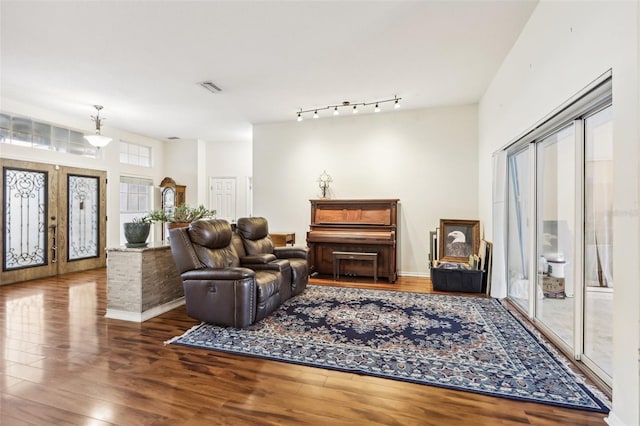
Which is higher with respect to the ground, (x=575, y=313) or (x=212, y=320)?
(x=575, y=313)

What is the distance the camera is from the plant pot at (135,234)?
11.8 ft

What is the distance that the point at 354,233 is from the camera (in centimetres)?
532

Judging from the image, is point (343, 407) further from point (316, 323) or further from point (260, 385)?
point (316, 323)

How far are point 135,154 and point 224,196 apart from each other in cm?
224

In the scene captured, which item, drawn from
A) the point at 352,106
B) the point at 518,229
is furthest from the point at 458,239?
the point at 352,106

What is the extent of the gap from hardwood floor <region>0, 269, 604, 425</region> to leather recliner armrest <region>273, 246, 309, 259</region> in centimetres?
188

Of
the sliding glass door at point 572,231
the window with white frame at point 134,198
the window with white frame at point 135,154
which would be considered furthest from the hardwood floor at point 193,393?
the window with white frame at point 135,154

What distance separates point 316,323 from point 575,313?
2.18 m

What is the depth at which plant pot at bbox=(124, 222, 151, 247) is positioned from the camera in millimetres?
3590

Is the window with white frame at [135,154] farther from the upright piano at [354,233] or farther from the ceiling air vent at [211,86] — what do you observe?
the upright piano at [354,233]

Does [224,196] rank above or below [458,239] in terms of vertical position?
above

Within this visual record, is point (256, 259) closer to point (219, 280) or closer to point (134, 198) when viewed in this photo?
point (219, 280)

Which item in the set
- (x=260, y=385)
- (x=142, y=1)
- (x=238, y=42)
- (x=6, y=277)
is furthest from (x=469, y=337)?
(x=6, y=277)

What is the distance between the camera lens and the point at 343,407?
1.88 metres
